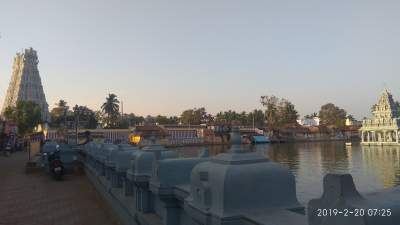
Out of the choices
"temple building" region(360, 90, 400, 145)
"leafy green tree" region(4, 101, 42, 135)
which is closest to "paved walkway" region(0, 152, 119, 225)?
"leafy green tree" region(4, 101, 42, 135)

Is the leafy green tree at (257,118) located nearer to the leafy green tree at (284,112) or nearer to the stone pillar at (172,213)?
the leafy green tree at (284,112)

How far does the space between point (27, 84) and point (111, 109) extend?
23.6 m

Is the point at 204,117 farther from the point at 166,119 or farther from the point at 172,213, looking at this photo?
the point at 172,213

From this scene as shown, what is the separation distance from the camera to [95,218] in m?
11.1

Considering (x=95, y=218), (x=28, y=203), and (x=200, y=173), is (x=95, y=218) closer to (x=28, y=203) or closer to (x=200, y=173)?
(x=28, y=203)

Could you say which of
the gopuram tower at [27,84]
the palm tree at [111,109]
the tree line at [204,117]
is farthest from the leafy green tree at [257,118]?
the gopuram tower at [27,84]

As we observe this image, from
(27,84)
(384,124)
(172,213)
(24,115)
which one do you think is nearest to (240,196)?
(172,213)

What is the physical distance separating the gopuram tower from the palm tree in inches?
691

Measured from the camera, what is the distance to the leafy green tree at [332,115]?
12400cm

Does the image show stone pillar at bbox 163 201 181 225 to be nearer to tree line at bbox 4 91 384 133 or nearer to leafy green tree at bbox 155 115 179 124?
tree line at bbox 4 91 384 133

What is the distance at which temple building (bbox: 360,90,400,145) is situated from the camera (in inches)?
3123

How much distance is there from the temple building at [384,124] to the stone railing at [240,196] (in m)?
83.5

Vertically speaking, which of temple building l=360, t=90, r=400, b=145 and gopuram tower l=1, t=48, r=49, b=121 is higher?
gopuram tower l=1, t=48, r=49, b=121

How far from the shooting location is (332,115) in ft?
→ 412
